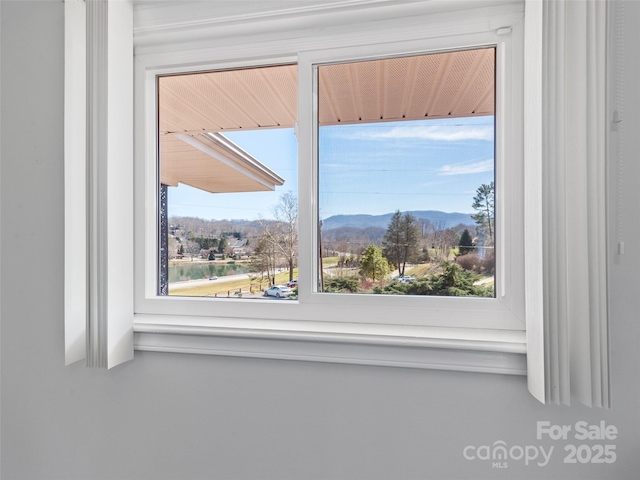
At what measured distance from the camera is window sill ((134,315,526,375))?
104 cm

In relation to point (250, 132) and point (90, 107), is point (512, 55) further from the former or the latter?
point (90, 107)

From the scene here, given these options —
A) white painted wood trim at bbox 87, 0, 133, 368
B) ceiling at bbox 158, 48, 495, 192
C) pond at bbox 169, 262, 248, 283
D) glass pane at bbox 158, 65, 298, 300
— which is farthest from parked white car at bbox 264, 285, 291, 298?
white painted wood trim at bbox 87, 0, 133, 368

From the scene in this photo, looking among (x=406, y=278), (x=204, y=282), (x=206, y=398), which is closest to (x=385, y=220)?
(x=406, y=278)

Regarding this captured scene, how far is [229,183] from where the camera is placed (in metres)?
1.36

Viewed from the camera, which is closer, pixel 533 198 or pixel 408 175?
pixel 533 198

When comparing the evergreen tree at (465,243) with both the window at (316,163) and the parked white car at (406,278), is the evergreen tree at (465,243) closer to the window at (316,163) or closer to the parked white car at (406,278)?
the window at (316,163)

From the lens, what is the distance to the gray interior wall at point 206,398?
3.30ft

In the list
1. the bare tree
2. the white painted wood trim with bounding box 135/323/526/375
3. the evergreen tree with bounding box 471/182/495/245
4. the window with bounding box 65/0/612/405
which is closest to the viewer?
the window with bounding box 65/0/612/405

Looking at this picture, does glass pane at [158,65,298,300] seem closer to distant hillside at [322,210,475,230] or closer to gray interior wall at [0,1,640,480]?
distant hillside at [322,210,475,230]

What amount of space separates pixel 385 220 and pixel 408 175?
0.51 ft

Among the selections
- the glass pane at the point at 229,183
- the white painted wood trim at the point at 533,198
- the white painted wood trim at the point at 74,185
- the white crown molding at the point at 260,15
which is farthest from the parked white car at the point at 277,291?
the white crown molding at the point at 260,15

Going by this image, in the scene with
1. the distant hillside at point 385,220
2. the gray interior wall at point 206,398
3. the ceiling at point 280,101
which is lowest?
the gray interior wall at point 206,398

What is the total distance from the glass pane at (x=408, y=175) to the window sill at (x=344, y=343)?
0.50ft

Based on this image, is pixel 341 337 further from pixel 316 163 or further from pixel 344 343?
pixel 316 163
